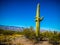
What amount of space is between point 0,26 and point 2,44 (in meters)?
2.00

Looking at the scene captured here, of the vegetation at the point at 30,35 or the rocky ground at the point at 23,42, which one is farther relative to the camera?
the vegetation at the point at 30,35

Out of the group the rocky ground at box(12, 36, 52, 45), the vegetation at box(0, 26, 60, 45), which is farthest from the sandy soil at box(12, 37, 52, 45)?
the vegetation at box(0, 26, 60, 45)

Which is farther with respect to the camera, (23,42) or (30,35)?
(30,35)

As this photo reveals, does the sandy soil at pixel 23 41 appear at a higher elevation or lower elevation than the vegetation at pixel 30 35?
lower

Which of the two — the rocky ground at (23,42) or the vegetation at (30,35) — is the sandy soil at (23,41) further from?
the vegetation at (30,35)

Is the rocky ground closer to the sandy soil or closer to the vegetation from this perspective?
the sandy soil

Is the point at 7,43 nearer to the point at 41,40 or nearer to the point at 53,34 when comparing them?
the point at 41,40

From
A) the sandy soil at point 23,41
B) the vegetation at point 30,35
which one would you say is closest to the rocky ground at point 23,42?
the sandy soil at point 23,41

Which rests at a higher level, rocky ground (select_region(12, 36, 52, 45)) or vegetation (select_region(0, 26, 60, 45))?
vegetation (select_region(0, 26, 60, 45))

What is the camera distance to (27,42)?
12.0 m

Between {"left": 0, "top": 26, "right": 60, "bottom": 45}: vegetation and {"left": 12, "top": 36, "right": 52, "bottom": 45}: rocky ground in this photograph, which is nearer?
{"left": 12, "top": 36, "right": 52, "bottom": 45}: rocky ground

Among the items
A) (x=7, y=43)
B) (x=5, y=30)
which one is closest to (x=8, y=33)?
(x=5, y=30)

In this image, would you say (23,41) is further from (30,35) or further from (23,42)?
(30,35)

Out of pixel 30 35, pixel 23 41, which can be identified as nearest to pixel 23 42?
pixel 23 41
